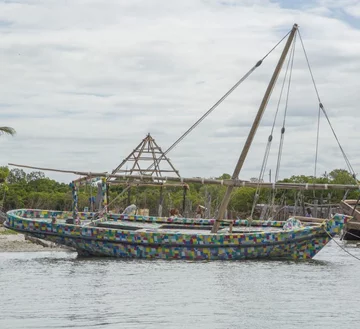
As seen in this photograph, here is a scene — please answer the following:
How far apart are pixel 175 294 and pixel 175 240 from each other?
7.06m

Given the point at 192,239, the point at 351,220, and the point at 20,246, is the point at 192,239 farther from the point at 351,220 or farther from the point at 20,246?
the point at 351,220

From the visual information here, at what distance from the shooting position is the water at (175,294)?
64.9 ft

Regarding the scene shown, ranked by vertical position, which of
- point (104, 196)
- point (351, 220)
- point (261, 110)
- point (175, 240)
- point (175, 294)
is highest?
point (261, 110)

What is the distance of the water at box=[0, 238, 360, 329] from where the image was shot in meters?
19.8

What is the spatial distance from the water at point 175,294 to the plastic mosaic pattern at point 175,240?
426mm

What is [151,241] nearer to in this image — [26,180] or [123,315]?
[123,315]

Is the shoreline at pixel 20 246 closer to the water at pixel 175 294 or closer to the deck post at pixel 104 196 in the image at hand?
the deck post at pixel 104 196

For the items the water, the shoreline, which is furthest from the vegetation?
Answer: the water

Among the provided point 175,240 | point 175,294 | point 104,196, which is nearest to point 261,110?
point 175,240

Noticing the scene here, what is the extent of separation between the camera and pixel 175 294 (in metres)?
23.7

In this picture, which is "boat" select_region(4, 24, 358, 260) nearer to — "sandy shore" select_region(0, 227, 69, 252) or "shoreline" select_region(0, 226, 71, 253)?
"shoreline" select_region(0, 226, 71, 253)

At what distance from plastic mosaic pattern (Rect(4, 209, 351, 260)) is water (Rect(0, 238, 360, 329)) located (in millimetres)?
426

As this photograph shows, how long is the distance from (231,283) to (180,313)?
551 cm

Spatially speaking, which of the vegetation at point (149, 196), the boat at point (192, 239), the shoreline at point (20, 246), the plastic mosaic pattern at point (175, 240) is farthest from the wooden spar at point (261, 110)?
the vegetation at point (149, 196)
